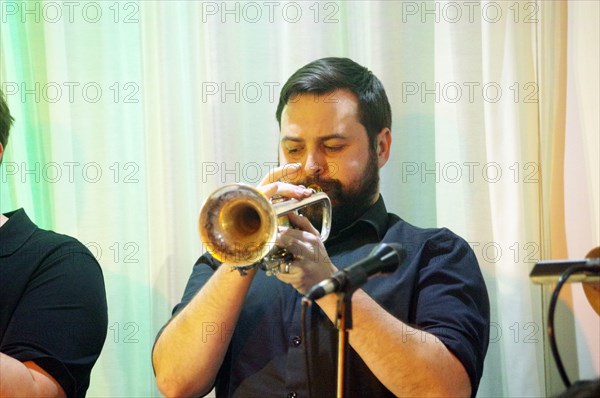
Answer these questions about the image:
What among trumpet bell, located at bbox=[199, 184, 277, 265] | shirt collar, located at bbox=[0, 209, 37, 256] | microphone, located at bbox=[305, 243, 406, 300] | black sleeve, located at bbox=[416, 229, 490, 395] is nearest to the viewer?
microphone, located at bbox=[305, 243, 406, 300]

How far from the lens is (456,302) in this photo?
77.8 inches

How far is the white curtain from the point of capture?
2332 mm

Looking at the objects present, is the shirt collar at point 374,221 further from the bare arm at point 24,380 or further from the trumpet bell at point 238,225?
the bare arm at point 24,380

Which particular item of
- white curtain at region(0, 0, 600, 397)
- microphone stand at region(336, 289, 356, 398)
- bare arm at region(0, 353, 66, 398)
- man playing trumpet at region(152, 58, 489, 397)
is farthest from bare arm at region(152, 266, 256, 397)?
microphone stand at region(336, 289, 356, 398)

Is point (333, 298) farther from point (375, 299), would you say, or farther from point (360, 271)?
point (360, 271)

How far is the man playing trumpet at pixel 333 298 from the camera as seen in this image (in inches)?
73.8

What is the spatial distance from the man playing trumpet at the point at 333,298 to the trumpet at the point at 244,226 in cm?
4

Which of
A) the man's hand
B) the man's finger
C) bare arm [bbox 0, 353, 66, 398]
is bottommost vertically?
bare arm [bbox 0, 353, 66, 398]

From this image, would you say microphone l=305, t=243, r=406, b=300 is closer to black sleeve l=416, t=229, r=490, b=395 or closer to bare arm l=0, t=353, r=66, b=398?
black sleeve l=416, t=229, r=490, b=395

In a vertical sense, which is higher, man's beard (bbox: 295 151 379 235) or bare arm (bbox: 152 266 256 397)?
man's beard (bbox: 295 151 379 235)

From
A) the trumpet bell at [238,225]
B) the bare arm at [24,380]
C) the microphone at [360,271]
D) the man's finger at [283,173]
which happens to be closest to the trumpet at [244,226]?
the trumpet bell at [238,225]

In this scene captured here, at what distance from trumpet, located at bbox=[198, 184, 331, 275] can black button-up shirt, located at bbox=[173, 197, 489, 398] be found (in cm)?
23

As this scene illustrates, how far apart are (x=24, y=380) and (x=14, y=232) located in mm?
453

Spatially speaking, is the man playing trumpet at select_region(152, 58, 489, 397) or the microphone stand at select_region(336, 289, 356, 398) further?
the man playing trumpet at select_region(152, 58, 489, 397)
